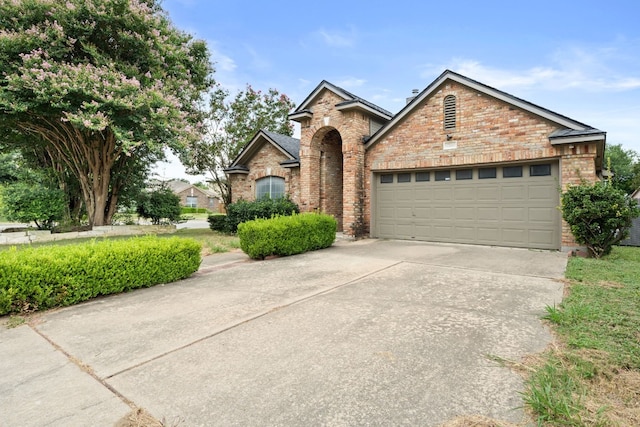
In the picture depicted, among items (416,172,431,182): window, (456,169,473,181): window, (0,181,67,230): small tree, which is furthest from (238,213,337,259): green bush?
(0,181,67,230): small tree

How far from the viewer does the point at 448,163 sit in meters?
10.4

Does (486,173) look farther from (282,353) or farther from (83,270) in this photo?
(83,270)

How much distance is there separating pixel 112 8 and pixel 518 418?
14099 mm

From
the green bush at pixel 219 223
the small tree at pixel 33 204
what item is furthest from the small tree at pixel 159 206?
the small tree at pixel 33 204

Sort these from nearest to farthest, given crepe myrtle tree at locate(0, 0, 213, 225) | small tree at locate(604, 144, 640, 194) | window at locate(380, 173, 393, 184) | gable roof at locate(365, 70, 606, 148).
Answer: gable roof at locate(365, 70, 606, 148)
crepe myrtle tree at locate(0, 0, 213, 225)
window at locate(380, 173, 393, 184)
small tree at locate(604, 144, 640, 194)

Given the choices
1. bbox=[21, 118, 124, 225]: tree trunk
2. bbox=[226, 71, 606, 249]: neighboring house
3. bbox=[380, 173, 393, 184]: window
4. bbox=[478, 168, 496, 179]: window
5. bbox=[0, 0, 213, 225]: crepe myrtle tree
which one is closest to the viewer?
bbox=[226, 71, 606, 249]: neighboring house

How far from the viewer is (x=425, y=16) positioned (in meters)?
10.6

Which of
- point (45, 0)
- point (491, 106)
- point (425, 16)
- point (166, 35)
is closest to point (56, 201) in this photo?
point (45, 0)

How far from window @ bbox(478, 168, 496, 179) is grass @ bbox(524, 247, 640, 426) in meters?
5.85

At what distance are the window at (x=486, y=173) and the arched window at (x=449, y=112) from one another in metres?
1.68

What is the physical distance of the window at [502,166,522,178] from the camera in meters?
9.53

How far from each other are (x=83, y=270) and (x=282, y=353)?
11.7 ft

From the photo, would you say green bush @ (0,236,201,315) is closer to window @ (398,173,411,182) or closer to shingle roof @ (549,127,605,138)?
window @ (398,173,411,182)

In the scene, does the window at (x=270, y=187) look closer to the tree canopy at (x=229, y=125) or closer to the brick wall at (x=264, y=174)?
the brick wall at (x=264, y=174)
